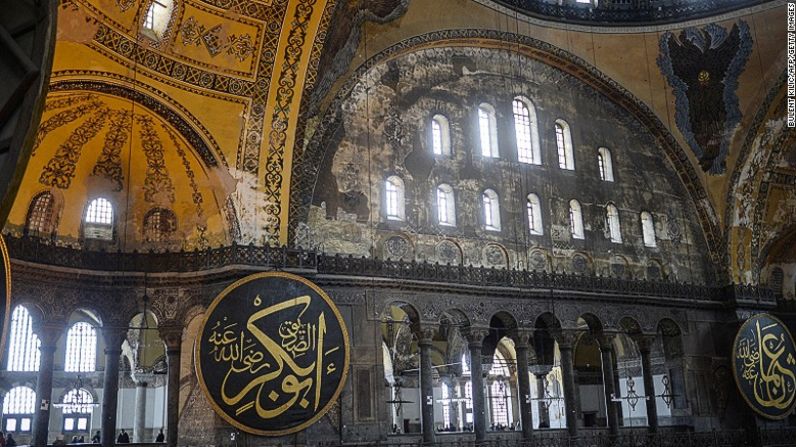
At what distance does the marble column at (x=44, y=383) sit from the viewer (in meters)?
11.3

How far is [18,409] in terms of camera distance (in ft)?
66.5

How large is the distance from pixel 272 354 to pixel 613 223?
9.20 m

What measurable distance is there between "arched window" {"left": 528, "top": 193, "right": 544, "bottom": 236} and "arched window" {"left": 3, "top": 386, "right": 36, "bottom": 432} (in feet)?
45.5

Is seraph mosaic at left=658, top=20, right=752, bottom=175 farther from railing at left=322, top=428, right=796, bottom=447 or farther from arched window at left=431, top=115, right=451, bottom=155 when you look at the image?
railing at left=322, top=428, right=796, bottom=447

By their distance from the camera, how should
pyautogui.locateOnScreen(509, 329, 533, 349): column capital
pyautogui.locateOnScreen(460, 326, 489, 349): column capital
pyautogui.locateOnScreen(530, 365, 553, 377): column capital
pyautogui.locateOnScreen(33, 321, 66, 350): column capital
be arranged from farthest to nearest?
pyautogui.locateOnScreen(530, 365, 553, 377): column capital → pyautogui.locateOnScreen(509, 329, 533, 349): column capital → pyautogui.locateOnScreen(460, 326, 489, 349): column capital → pyautogui.locateOnScreen(33, 321, 66, 350): column capital

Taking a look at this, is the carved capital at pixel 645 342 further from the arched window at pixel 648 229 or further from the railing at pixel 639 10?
the railing at pixel 639 10

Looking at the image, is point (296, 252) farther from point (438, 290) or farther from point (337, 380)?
point (438, 290)

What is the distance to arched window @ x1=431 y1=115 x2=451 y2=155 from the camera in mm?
15500

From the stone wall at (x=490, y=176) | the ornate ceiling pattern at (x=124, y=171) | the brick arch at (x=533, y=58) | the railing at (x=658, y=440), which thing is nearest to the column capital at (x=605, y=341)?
the stone wall at (x=490, y=176)

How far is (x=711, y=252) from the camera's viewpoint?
18.4m

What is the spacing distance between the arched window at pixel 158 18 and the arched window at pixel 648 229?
11.8 m

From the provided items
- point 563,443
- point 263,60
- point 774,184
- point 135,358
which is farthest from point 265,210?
point 774,184

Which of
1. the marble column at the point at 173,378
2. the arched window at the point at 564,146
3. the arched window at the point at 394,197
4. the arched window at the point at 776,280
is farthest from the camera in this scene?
the arched window at the point at 776,280

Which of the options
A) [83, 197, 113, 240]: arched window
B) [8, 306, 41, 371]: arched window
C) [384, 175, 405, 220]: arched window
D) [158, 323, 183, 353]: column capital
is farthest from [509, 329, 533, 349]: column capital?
[8, 306, 41, 371]: arched window
